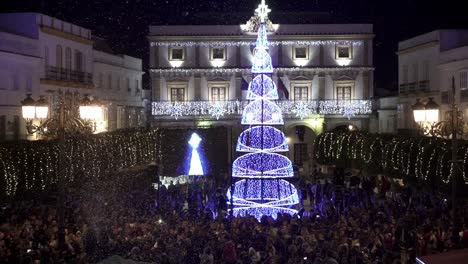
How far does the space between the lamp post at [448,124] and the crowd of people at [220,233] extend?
1.43 m

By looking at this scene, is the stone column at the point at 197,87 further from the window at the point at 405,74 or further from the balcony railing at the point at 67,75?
the window at the point at 405,74

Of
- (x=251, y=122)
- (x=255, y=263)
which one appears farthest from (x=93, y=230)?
(x=251, y=122)

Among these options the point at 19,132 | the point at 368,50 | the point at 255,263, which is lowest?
the point at 255,263

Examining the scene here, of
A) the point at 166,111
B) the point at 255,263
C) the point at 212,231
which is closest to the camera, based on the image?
the point at 255,263

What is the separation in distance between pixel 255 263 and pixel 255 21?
34372 millimetres

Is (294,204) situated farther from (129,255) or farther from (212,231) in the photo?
(129,255)

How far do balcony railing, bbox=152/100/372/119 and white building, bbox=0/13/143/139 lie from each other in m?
4.48

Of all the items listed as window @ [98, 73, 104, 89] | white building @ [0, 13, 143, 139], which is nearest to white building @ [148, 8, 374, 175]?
white building @ [0, 13, 143, 139]

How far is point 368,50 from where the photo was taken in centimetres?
5766

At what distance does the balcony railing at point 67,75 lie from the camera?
138ft

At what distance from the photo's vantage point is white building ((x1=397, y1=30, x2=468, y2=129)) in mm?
43250

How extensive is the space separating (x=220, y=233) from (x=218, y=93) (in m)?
36.1

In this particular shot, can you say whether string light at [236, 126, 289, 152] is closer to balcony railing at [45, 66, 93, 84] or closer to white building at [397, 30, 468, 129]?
white building at [397, 30, 468, 129]

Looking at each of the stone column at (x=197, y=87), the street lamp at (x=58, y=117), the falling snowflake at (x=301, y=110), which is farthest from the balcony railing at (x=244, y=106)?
the street lamp at (x=58, y=117)
